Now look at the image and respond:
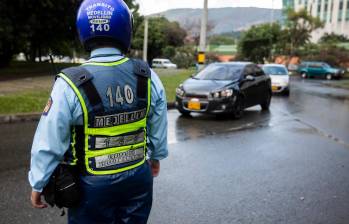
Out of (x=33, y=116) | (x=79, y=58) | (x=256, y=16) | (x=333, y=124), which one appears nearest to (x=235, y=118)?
(x=333, y=124)

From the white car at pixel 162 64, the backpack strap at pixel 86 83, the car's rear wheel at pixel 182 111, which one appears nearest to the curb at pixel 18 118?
the car's rear wheel at pixel 182 111

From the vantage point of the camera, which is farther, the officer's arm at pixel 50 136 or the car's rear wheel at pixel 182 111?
the car's rear wheel at pixel 182 111

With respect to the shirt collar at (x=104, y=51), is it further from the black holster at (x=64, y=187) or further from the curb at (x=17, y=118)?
the curb at (x=17, y=118)

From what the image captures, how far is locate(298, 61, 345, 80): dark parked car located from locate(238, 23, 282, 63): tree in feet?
60.3

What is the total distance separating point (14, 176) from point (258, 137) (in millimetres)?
5094

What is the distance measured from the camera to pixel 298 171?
620 centimetres

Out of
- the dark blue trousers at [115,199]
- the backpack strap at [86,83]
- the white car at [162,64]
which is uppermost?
the backpack strap at [86,83]

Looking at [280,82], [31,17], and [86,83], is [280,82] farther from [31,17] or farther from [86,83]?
[86,83]

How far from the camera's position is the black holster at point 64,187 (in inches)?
82.8

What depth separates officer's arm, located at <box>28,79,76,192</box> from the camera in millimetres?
2057

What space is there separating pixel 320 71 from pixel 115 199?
41099 mm

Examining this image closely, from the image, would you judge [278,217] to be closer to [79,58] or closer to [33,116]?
[33,116]

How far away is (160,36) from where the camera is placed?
197 feet

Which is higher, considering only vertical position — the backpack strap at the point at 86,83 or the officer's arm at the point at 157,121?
the backpack strap at the point at 86,83
